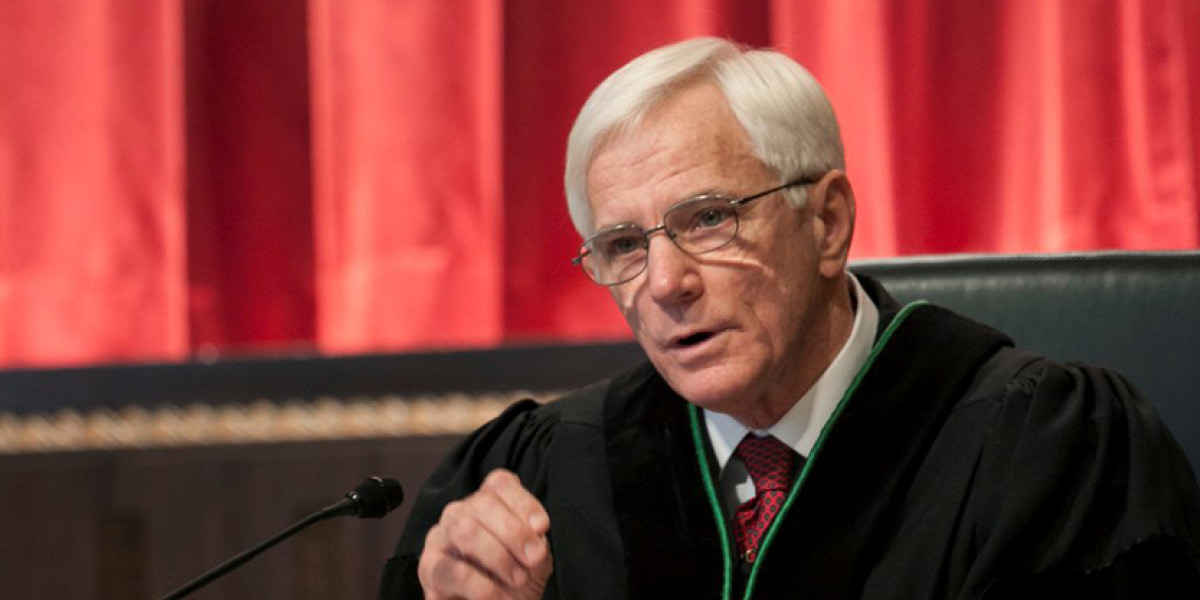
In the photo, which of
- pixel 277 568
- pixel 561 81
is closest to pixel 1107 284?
pixel 561 81

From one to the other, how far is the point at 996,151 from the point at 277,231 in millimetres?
1367

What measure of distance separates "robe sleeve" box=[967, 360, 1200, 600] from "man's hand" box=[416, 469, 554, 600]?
1.58ft

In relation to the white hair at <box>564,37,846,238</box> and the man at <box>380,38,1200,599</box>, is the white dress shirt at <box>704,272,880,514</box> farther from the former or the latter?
the white hair at <box>564,37,846,238</box>

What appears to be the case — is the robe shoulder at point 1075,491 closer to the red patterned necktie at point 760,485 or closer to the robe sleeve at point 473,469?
the red patterned necktie at point 760,485

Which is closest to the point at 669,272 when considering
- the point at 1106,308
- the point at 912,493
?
the point at 912,493

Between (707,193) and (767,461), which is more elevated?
(707,193)

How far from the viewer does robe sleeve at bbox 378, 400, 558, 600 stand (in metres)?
2.09

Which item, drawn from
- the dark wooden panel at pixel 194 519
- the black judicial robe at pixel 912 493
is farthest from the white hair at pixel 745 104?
the dark wooden panel at pixel 194 519

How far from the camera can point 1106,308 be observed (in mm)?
2074

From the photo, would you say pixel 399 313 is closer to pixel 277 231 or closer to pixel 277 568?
pixel 277 231

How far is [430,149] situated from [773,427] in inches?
45.0

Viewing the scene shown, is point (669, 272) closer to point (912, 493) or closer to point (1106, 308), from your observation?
point (912, 493)

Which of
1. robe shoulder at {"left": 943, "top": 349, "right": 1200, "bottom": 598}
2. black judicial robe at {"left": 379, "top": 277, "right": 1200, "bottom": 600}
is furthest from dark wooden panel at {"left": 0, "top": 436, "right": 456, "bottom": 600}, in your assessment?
robe shoulder at {"left": 943, "top": 349, "right": 1200, "bottom": 598}

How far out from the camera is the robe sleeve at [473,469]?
6.85 ft
